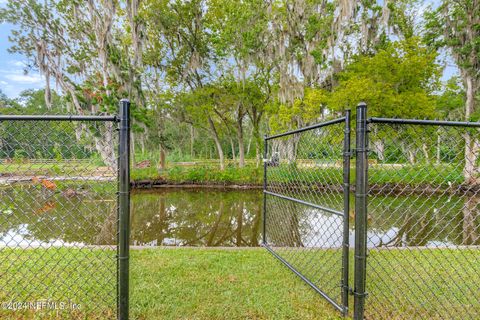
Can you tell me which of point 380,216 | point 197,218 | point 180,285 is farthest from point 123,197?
point 197,218

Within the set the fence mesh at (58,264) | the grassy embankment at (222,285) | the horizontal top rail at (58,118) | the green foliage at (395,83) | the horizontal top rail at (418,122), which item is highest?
the green foliage at (395,83)

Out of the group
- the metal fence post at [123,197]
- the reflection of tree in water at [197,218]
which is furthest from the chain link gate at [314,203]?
the metal fence post at [123,197]

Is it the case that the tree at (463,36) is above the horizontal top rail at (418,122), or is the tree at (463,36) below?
above

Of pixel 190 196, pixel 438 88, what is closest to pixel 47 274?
pixel 190 196

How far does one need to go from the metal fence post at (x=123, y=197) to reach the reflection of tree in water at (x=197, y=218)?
2771mm

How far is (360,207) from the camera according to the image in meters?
1.45

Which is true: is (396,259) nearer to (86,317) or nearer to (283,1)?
(86,317)

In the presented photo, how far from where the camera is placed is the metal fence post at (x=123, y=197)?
1400 mm

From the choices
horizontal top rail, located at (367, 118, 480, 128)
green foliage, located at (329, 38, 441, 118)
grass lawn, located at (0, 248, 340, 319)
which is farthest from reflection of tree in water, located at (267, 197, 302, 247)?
green foliage, located at (329, 38, 441, 118)

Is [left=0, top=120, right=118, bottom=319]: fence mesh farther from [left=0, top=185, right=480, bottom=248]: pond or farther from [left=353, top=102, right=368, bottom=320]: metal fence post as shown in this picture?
[left=353, top=102, right=368, bottom=320]: metal fence post

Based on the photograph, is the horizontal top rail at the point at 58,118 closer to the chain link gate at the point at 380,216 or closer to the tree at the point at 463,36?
the chain link gate at the point at 380,216

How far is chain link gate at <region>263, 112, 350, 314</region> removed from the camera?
5.52ft

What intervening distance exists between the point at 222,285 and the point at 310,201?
1.31 meters

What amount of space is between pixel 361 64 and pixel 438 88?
4.71m
